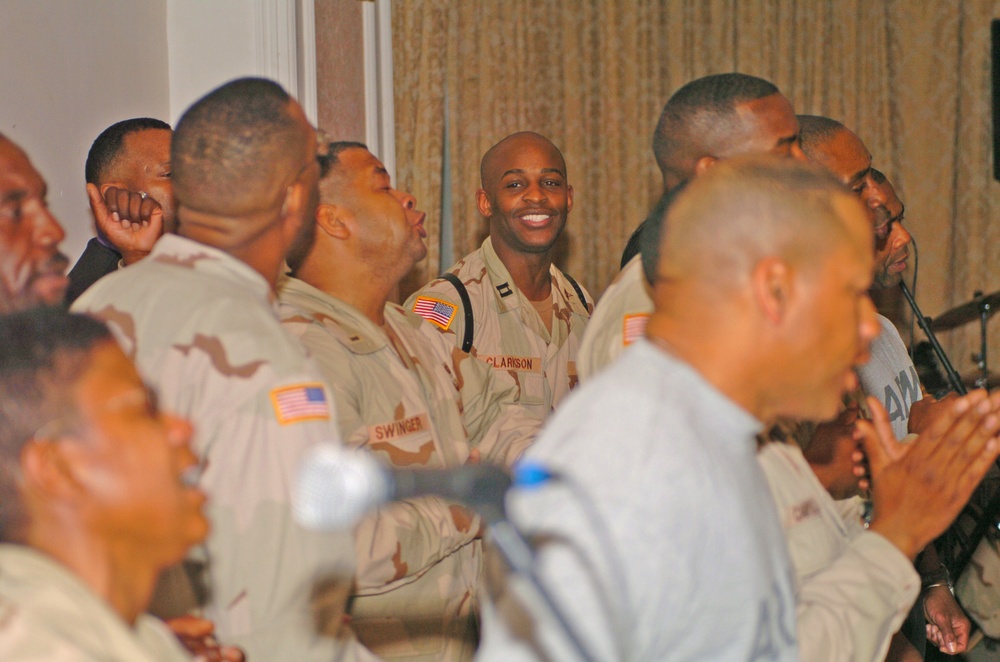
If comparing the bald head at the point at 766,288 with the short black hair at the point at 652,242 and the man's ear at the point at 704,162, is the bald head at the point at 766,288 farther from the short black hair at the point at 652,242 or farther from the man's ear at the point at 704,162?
the man's ear at the point at 704,162

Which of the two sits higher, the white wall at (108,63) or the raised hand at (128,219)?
the white wall at (108,63)

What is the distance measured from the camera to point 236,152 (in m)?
1.86

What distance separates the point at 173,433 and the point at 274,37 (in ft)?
8.95

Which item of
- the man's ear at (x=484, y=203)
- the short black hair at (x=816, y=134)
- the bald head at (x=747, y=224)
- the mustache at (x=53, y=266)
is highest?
the bald head at (x=747, y=224)

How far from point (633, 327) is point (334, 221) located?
103cm

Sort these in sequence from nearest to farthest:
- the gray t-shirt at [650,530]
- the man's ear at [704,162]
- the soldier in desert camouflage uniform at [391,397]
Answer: the gray t-shirt at [650,530], the man's ear at [704,162], the soldier in desert camouflage uniform at [391,397]

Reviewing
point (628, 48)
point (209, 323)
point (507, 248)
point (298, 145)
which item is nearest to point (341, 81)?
point (507, 248)

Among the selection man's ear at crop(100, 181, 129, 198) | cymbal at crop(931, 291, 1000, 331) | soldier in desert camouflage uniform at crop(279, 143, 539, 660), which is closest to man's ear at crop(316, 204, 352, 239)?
soldier in desert camouflage uniform at crop(279, 143, 539, 660)

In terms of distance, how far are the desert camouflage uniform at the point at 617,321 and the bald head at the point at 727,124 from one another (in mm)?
377

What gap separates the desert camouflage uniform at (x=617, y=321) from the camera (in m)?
1.84

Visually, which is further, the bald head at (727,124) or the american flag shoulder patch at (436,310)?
the american flag shoulder patch at (436,310)

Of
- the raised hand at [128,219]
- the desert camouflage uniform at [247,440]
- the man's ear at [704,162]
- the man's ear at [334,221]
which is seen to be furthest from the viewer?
the raised hand at [128,219]

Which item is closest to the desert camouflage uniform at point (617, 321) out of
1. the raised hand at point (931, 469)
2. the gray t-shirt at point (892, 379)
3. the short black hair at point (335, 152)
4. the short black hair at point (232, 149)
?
the raised hand at point (931, 469)

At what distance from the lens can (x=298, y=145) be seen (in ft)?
6.34
